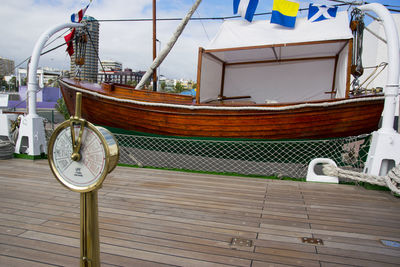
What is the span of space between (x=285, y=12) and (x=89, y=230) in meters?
5.52

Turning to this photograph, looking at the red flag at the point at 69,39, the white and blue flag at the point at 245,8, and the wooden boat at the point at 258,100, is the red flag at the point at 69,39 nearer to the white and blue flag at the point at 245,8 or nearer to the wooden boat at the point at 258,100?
the wooden boat at the point at 258,100

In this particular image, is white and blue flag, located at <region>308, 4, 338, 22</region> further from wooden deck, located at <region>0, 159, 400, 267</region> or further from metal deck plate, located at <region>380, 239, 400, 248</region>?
metal deck plate, located at <region>380, 239, 400, 248</region>

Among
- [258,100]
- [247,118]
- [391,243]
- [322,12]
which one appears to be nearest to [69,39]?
[258,100]

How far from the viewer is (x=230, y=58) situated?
22.5ft

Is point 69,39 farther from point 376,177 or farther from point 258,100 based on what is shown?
point 376,177

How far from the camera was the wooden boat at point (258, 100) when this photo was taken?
5066 millimetres

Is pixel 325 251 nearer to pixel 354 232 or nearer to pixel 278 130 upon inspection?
pixel 354 232

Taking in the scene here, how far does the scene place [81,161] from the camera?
4.13 feet

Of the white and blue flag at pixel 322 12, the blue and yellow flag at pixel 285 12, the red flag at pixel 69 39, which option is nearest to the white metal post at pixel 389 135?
the white and blue flag at pixel 322 12

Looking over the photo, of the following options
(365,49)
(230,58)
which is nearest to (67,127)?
(230,58)

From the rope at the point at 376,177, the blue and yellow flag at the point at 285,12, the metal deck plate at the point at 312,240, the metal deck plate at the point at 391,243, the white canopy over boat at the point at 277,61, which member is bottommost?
the metal deck plate at the point at 312,240

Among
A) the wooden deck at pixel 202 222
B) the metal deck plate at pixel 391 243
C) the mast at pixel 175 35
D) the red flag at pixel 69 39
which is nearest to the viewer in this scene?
the wooden deck at pixel 202 222

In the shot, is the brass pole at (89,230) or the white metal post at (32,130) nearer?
the brass pole at (89,230)

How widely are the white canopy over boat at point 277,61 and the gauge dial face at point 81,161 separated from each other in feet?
14.8
